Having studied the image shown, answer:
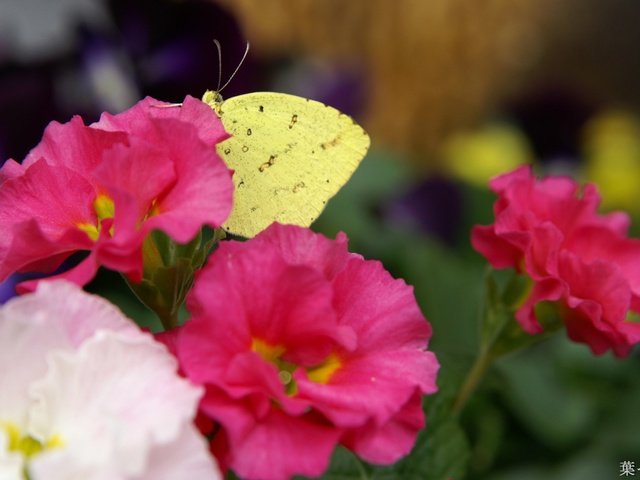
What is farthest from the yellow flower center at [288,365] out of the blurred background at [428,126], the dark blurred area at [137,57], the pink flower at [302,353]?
the dark blurred area at [137,57]

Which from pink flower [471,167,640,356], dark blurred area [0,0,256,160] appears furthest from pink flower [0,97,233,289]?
dark blurred area [0,0,256,160]

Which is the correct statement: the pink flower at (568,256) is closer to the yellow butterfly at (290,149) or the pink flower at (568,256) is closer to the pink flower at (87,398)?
the yellow butterfly at (290,149)

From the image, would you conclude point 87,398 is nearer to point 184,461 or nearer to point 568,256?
point 184,461

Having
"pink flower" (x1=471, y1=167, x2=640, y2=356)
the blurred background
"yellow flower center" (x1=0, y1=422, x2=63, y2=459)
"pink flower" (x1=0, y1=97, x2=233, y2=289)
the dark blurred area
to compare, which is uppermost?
"pink flower" (x1=0, y1=97, x2=233, y2=289)

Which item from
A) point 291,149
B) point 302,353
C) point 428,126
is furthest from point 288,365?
point 428,126

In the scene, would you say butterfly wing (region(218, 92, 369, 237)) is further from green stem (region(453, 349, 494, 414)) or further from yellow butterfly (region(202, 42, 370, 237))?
green stem (region(453, 349, 494, 414))

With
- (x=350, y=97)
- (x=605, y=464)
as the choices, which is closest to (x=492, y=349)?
(x=605, y=464)

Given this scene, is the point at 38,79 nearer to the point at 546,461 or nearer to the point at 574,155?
the point at 546,461
